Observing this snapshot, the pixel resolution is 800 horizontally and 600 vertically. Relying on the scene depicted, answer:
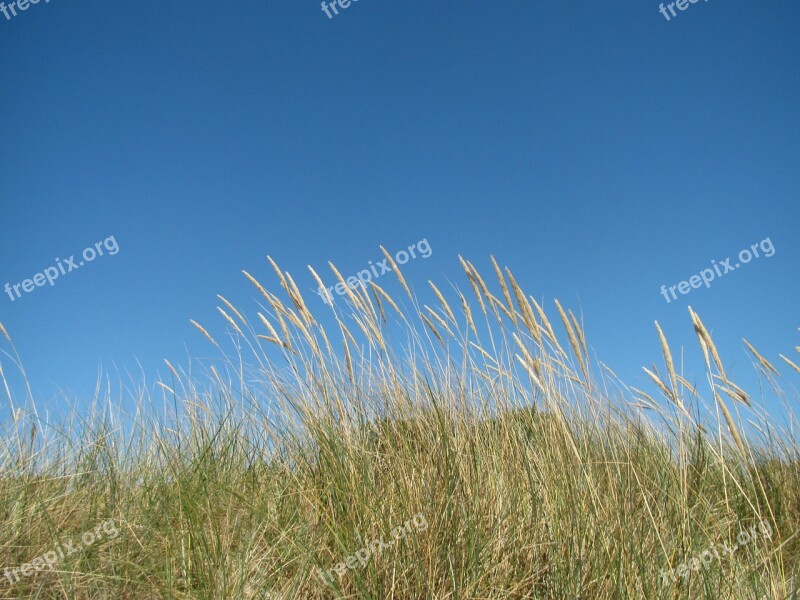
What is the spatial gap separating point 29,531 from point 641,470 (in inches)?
98.9

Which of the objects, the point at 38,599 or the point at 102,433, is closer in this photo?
the point at 38,599

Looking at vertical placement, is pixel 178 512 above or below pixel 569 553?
above

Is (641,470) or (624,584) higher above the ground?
(641,470)

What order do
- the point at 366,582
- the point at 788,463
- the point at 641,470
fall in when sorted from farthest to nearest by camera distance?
1. the point at 788,463
2. the point at 641,470
3. the point at 366,582

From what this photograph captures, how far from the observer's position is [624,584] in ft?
6.57

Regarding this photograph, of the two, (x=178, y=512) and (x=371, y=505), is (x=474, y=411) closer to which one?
(x=371, y=505)

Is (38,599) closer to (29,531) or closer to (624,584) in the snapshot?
(29,531)

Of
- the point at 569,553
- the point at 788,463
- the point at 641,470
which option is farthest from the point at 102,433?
the point at 788,463

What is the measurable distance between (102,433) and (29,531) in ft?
3.29

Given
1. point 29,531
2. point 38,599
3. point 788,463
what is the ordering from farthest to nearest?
point 788,463
point 29,531
point 38,599

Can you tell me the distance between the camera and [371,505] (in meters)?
2.38

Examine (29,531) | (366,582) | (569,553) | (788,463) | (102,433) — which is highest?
(102,433)

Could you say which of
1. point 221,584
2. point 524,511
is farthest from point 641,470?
point 221,584

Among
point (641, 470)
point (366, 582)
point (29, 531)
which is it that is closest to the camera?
point (366, 582)
